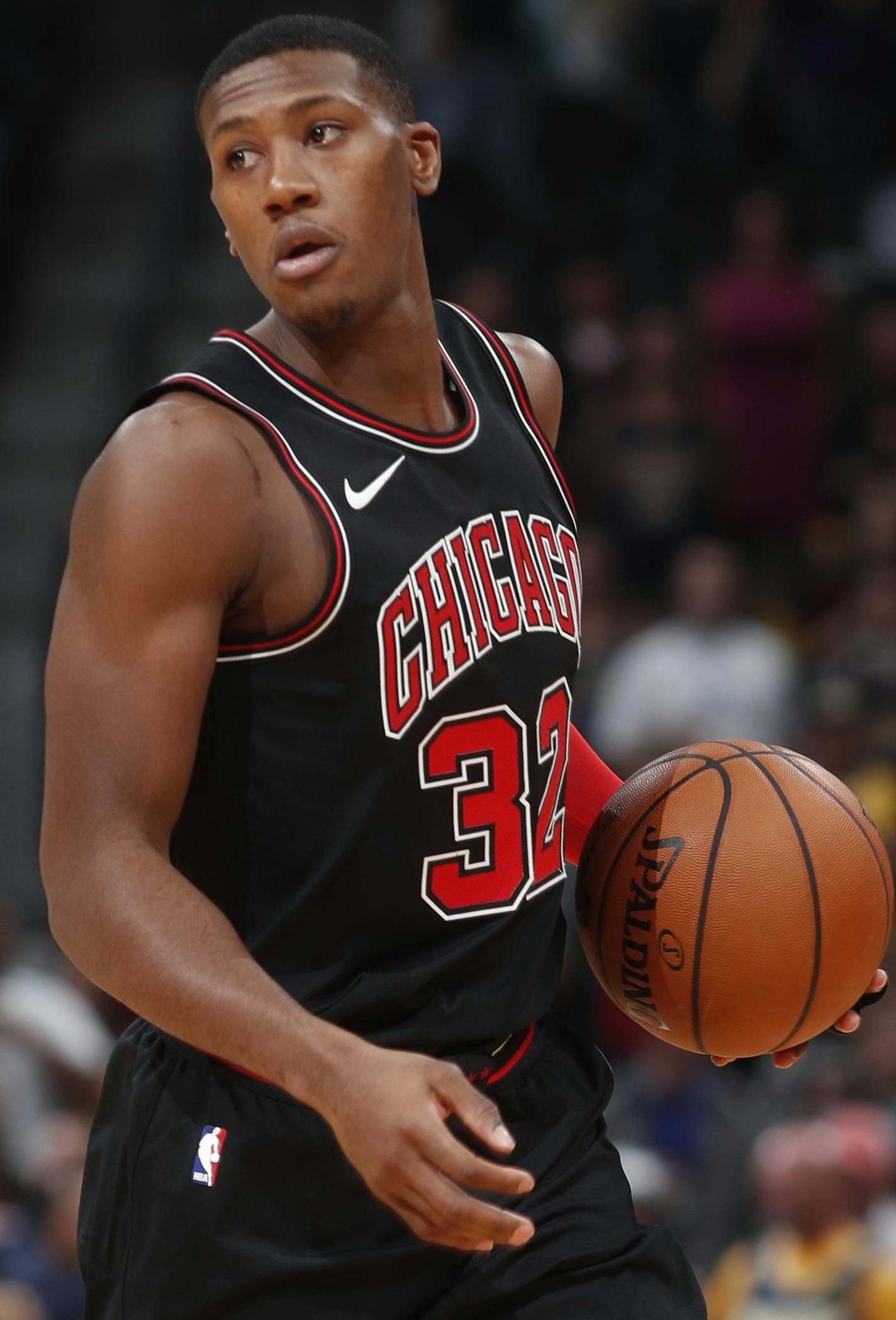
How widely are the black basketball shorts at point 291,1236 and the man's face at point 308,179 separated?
3.39 ft

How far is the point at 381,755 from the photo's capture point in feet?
7.89

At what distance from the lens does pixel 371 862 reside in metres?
2.42

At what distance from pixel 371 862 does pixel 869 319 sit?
6.73m

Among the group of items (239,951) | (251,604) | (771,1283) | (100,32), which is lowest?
(771,1283)

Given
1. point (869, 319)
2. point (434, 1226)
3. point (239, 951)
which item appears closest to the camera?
point (434, 1226)

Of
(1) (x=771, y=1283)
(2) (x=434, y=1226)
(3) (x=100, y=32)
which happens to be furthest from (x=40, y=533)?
(2) (x=434, y=1226)

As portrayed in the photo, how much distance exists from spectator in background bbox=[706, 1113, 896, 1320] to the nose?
3.58 metres

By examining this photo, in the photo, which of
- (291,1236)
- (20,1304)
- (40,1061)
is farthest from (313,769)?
(40,1061)

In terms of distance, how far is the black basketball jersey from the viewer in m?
2.40

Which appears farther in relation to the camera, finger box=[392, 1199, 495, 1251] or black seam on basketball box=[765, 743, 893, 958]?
black seam on basketball box=[765, 743, 893, 958]

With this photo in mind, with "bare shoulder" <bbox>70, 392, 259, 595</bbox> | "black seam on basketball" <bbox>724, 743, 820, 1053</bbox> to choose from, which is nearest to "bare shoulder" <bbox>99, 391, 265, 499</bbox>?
"bare shoulder" <bbox>70, 392, 259, 595</bbox>

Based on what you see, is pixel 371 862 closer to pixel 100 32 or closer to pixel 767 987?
pixel 767 987

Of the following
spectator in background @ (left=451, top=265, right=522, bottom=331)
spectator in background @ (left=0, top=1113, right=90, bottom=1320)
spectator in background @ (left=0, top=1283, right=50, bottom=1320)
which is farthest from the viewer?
spectator in background @ (left=451, top=265, right=522, bottom=331)

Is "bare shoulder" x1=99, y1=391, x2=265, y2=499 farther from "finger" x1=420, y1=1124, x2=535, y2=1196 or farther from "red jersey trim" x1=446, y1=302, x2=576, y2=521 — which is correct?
"finger" x1=420, y1=1124, x2=535, y2=1196
